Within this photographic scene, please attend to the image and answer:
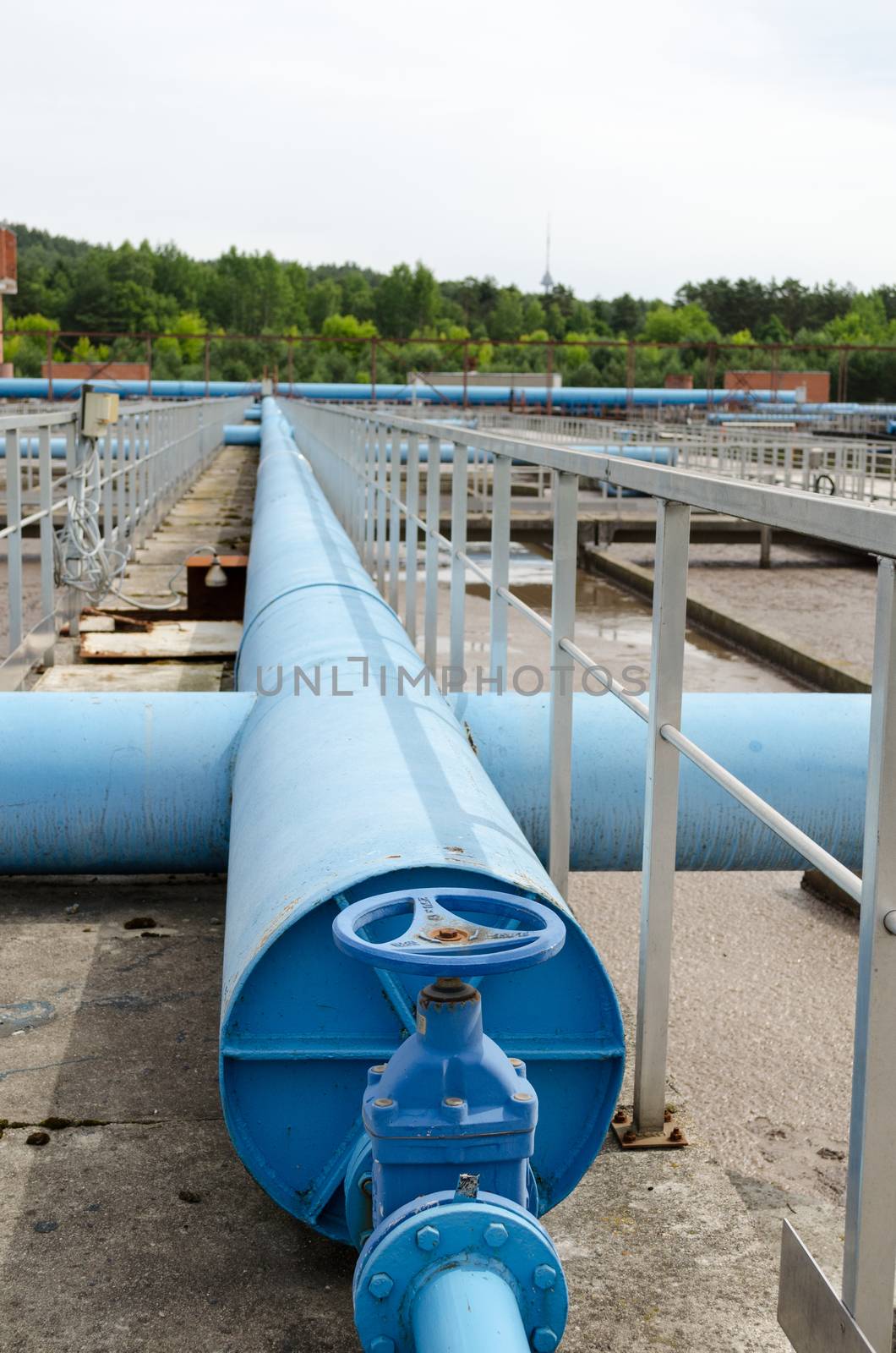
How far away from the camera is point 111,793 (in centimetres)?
387

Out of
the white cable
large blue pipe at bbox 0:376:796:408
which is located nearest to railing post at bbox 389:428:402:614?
the white cable

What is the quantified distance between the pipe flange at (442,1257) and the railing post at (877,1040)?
38cm

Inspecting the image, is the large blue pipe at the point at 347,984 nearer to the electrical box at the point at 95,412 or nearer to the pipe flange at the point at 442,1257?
the pipe flange at the point at 442,1257

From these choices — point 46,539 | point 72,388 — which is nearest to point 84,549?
point 46,539

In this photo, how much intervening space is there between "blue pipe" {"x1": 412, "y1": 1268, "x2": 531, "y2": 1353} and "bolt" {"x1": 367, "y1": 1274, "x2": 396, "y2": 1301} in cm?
4

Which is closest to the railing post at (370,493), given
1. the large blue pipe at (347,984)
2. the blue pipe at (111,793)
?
the blue pipe at (111,793)

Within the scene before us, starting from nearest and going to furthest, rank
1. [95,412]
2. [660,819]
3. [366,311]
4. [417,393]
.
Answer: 1. [660,819]
2. [95,412]
3. [417,393]
4. [366,311]

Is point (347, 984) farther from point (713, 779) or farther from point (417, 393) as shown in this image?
point (417, 393)

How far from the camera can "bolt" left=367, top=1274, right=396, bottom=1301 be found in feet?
5.77

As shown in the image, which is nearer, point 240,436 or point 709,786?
point 709,786

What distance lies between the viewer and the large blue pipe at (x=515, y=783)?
3795mm

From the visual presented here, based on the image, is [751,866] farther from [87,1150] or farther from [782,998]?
[87,1150]

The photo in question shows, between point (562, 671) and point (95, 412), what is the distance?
5.79 metres

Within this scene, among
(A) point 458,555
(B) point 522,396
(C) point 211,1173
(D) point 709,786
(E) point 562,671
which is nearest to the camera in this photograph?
(C) point 211,1173
